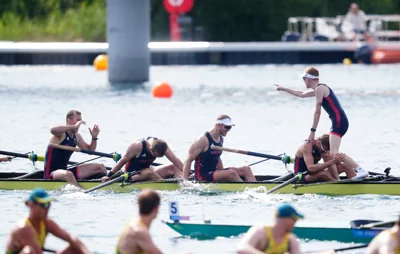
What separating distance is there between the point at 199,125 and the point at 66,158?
12832mm

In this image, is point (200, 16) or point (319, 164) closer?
point (319, 164)

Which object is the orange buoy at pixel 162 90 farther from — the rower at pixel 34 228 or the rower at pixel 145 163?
the rower at pixel 34 228

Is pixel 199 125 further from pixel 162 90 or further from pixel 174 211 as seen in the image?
pixel 174 211

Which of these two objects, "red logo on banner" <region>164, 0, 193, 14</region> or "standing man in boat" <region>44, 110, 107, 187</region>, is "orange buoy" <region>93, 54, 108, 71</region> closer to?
"red logo on banner" <region>164, 0, 193, 14</region>

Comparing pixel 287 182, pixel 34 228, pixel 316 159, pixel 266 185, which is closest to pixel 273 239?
pixel 34 228

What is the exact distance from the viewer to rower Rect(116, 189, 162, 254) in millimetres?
10422

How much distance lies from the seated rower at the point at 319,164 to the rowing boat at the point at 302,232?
314 cm

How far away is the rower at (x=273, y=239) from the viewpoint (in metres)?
10.3

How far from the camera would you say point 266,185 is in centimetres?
1697

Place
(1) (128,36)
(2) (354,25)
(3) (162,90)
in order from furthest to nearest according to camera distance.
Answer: (2) (354,25) → (1) (128,36) → (3) (162,90)

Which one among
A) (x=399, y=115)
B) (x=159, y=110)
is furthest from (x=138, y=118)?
(x=399, y=115)

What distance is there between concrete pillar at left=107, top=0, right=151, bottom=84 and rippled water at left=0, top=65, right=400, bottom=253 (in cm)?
84

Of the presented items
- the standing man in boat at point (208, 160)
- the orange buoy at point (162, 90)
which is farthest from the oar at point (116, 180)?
the orange buoy at point (162, 90)

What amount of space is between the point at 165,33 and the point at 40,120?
23.5 metres
